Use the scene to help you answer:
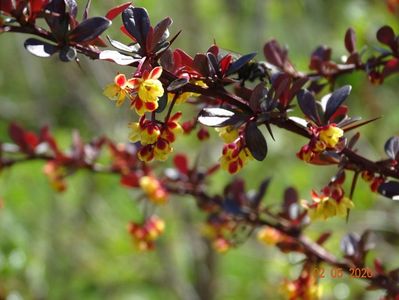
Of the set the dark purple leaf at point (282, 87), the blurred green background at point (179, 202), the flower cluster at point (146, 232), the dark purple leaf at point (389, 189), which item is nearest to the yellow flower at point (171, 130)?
the dark purple leaf at point (282, 87)

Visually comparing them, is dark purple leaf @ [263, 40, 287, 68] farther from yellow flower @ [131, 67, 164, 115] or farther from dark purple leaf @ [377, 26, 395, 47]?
yellow flower @ [131, 67, 164, 115]

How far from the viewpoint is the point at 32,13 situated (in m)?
0.55

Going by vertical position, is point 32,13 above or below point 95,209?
above

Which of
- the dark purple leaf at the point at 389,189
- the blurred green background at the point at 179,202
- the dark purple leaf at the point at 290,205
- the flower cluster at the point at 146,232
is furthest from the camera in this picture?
the blurred green background at the point at 179,202

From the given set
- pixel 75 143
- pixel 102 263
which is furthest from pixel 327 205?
pixel 102 263

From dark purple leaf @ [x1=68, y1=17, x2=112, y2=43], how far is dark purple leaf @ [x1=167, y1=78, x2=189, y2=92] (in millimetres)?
90

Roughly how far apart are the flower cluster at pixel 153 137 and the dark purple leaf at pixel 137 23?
0.29ft

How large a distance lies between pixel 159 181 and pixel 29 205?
67.8 inches

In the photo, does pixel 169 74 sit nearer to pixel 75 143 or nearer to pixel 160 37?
pixel 160 37

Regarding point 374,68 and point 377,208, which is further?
point 377,208

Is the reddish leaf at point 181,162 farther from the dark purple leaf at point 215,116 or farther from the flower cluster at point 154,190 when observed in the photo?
the dark purple leaf at point 215,116

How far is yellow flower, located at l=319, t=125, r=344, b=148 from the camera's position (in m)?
0.59

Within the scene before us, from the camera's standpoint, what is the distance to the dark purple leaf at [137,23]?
591mm

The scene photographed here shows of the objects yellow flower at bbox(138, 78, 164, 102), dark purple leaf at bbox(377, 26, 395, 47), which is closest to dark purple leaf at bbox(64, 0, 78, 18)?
yellow flower at bbox(138, 78, 164, 102)
